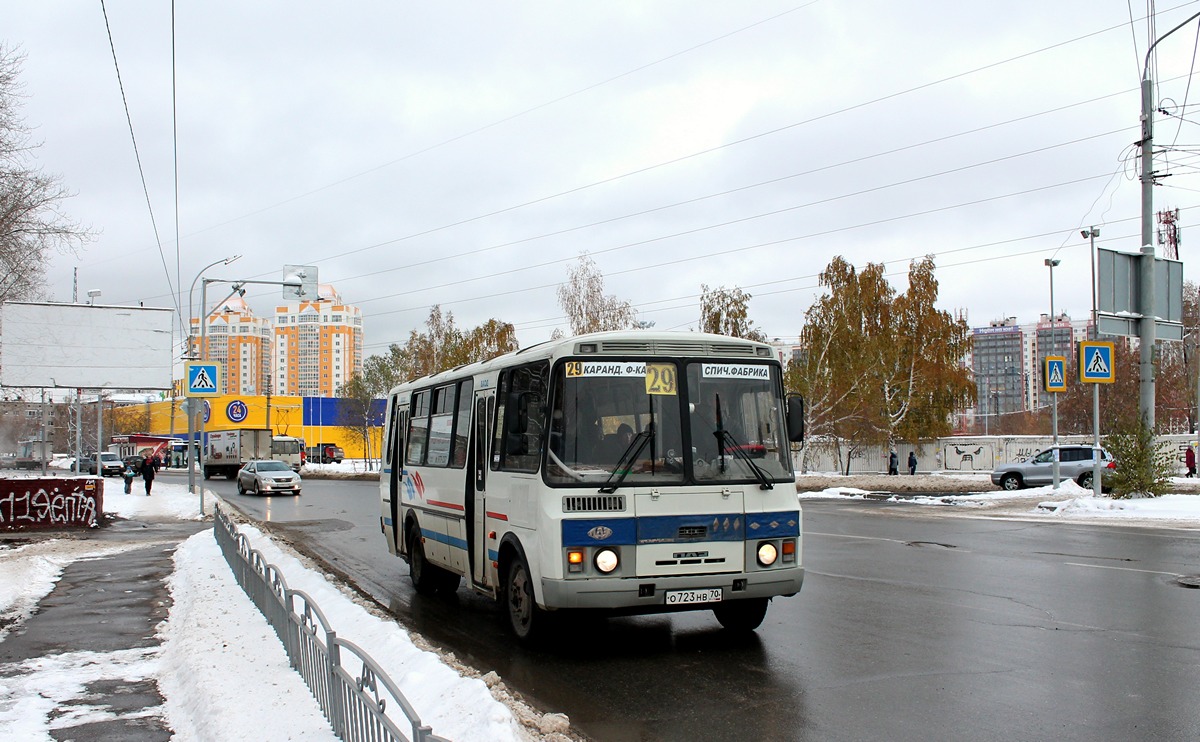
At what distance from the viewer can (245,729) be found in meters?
6.21

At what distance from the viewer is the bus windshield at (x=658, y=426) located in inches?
329

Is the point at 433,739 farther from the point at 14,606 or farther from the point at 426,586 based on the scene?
the point at 14,606

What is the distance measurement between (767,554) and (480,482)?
3126 millimetres

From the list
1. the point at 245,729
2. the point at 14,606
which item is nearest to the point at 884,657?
the point at 245,729

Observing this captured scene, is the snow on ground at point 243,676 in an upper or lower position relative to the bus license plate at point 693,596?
lower

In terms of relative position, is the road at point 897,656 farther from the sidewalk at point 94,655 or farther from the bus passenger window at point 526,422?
the sidewalk at point 94,655

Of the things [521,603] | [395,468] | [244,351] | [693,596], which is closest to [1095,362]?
[395,468]

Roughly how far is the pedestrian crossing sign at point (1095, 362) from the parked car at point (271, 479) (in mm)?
29437

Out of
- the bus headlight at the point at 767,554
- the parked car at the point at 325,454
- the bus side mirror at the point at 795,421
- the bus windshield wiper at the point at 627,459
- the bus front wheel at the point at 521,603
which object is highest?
the bus side mirror at the point at 795,421

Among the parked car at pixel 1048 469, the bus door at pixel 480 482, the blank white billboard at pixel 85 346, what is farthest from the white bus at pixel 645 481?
the parked car at pixel 1048 469

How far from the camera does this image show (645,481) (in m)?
8.34

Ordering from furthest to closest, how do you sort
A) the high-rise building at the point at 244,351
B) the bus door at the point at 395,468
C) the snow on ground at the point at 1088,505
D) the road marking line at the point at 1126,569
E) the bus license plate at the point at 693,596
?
the high-rise building at the point at 244,351 < the snow on ground at the point at 1088,505 < the bus door at the point at 395,468 < the road marking line at the point at 1126,569 < the bus license plate at the point at 693,596

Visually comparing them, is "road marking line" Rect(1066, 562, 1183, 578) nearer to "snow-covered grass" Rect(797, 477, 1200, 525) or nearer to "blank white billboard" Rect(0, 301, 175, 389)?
"snow-covered grass" Rect(797, 477, 1200, 525)

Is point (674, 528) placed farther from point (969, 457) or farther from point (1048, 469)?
point (969, 457)
